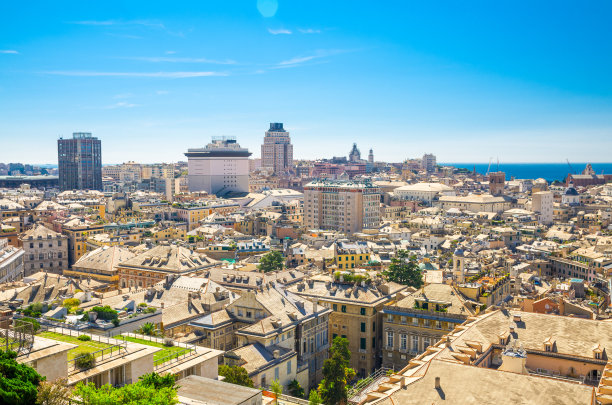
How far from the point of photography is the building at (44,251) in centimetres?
9806

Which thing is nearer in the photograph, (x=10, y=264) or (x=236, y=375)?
(x=236, y=375)

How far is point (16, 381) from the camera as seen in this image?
20.5m

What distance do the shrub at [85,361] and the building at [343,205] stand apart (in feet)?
414

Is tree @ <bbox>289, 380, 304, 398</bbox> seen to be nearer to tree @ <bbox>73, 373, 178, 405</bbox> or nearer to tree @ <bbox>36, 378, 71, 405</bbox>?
tree @ <bbox>73, 373, 178, 405</bbox>

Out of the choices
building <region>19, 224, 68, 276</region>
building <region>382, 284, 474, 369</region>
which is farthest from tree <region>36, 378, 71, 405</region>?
building <region>19, 224, 68, 276</region>

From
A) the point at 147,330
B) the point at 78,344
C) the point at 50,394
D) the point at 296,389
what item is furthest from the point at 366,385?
the point at 50,394

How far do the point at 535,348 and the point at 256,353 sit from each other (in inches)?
750

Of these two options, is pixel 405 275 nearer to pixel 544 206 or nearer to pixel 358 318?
pixel 358 318

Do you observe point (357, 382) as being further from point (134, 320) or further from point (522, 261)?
point (522, 261)

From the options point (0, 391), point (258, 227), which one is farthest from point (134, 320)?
point (258, 227)

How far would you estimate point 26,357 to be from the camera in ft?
78.5

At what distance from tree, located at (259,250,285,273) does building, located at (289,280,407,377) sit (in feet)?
80.8

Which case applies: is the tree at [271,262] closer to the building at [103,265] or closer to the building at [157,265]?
the building at [157,265]

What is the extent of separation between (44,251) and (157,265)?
34.3m
